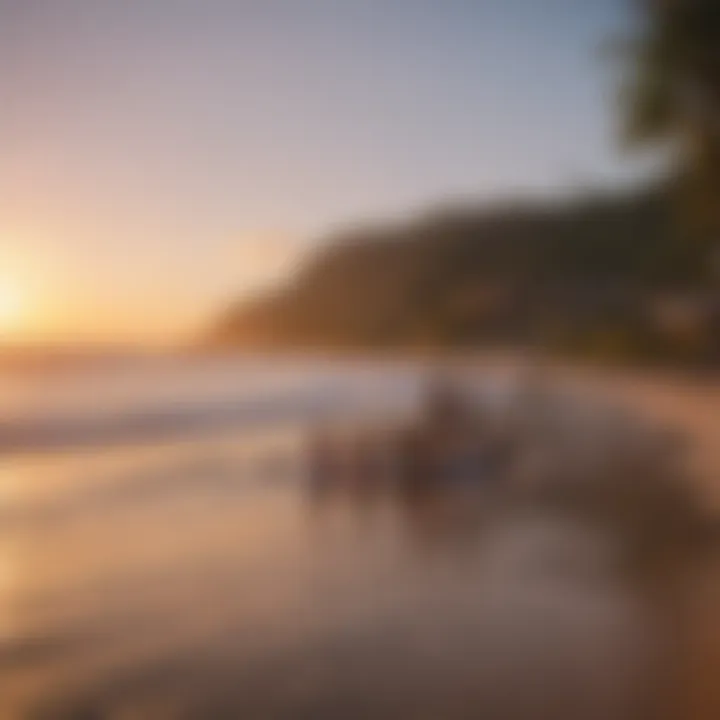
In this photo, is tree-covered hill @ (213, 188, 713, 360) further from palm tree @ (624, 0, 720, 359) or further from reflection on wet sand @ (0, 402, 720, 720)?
reflection on wet sand @ (0, 402, 720, 720)

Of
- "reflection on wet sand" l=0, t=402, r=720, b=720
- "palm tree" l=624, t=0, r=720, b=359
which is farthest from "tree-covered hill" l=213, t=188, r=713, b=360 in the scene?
"reflection on wet sand" l=0, t=402, r=720, b=720

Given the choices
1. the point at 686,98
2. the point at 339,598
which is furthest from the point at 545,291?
the point at 339,598

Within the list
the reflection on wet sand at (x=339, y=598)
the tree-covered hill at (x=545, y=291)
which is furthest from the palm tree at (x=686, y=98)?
the reflection on wet sand at (x=339, y=598)

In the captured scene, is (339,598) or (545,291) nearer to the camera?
(339,598)

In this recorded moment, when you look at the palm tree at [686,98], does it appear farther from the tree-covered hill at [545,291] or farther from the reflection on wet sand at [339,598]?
the reflection on wet sand at [339,598]

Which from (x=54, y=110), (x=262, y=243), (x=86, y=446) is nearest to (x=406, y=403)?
(x=262, y=243)

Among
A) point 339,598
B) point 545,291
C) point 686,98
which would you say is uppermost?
point 686,98

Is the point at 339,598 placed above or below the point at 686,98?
below

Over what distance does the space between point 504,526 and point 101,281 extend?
1.58 feet

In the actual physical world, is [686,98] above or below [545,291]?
above

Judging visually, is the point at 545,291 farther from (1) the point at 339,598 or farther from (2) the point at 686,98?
(1) the point at 339,598

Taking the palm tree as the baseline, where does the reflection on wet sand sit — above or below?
below

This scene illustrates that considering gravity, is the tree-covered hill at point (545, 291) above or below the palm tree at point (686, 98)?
below

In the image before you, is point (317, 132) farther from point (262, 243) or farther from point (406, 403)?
point (406, 403)
